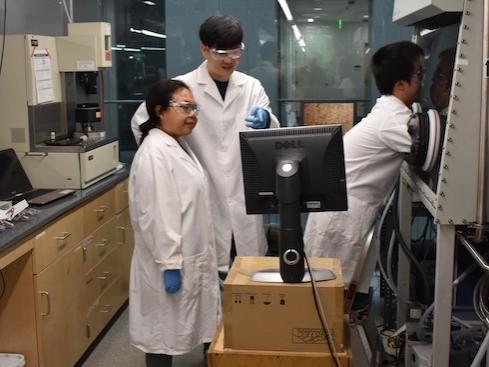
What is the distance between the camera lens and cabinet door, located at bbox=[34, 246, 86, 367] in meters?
2.59

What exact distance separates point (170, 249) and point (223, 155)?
2.13ft

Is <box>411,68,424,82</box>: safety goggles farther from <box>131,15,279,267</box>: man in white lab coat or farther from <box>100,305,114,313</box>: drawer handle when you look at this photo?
<box>100,305,114,313</box>: drawer handle

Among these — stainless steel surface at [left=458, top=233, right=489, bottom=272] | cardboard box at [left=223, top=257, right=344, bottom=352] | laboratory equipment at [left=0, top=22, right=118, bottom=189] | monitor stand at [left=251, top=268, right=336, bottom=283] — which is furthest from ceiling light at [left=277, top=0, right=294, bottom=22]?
cardboard box at [left=223, top=257, right=344, bottom=352]

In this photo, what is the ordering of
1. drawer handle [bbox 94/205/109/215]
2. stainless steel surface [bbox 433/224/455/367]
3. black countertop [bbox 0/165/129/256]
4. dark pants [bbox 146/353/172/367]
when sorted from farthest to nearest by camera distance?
drawer handle [bbox 94/205/109/215] → dark pants [bbox 146/353/172/367] → black countertop [bbox 0/165/129/256] → stainless steel surface [bbox 433/224/455/367]

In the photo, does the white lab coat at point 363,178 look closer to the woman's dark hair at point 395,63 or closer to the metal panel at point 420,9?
the woman's dark hair at point 395,63

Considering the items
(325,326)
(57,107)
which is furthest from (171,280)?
(57,107)

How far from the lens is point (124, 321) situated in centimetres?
359

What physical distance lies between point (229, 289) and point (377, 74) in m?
1.29

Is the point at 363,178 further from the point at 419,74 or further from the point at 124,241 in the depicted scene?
the point at 124,241

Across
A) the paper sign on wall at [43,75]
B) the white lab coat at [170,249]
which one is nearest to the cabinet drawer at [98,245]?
the white lab coat at [170,249]

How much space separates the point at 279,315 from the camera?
172 centimetres

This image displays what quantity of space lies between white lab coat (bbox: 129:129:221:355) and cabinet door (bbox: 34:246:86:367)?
1.24ft

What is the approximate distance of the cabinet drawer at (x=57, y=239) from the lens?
2.54 meters

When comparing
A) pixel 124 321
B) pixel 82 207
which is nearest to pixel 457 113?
pixel 82 207
